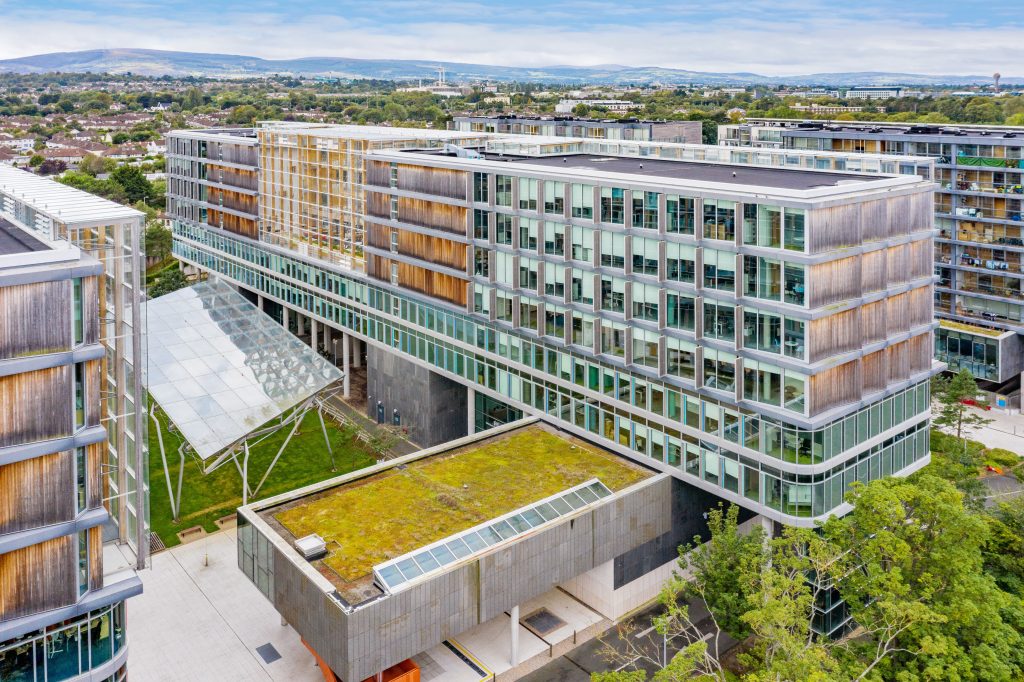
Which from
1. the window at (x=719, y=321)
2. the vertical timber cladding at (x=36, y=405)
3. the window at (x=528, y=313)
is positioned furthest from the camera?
the window at (x=528, y=313)

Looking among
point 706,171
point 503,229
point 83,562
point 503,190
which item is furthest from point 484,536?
point 706,171

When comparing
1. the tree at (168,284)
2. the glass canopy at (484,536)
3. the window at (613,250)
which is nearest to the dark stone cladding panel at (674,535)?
the glass canopy at (484,536)

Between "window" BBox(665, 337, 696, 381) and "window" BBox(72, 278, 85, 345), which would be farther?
"window" BBox(665, 337, 696, 381)

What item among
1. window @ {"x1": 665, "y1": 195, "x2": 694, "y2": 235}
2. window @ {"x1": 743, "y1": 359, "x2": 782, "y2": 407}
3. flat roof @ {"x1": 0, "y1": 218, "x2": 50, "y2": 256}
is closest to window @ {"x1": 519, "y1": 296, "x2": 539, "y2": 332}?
window @ {"x1": 665, "y1": 195, "x2": 694, "y2": 235}

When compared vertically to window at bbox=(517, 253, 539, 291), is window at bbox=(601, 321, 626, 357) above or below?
below

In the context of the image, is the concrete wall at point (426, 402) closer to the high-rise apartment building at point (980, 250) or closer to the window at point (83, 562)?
the window at point (83, 562)

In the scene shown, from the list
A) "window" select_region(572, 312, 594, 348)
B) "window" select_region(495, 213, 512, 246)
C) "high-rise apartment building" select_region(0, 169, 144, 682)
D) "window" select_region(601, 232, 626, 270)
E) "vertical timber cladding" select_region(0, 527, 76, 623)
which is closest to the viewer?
"high-rise apartment building" select_region(0, 169, 144, 682)

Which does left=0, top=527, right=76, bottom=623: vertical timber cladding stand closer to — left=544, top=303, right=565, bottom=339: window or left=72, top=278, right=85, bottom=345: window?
left=72, top=278, right=85, bottom=345: window

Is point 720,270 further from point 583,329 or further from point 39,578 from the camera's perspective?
point 39,578
